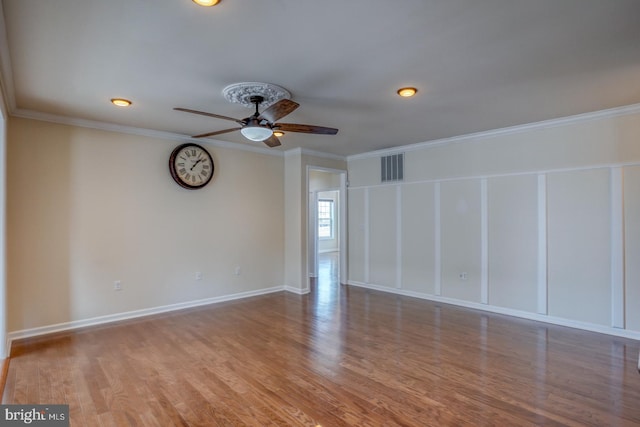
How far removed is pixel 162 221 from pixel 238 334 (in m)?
2.00

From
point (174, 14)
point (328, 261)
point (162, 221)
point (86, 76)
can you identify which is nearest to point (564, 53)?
point (174, 14)

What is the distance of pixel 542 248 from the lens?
13.8 ft

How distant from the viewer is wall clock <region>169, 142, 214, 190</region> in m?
4.77

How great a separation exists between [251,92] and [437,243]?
3.66 metres

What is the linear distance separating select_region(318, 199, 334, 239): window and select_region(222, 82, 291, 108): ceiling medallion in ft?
27.7

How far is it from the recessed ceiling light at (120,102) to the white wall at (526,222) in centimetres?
405

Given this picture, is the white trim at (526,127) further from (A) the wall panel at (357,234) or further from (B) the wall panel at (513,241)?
(A) the wall panel at (357,234)

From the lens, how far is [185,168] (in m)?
4.87

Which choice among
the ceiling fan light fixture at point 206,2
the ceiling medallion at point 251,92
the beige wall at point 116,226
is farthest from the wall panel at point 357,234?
the ceiling fan light fixture at point 206,2

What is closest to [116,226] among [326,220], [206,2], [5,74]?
[5,74]

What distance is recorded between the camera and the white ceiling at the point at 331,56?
1.95 m

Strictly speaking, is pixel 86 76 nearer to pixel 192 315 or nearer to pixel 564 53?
pixel 192 315

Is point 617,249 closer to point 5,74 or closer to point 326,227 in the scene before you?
point 5,74

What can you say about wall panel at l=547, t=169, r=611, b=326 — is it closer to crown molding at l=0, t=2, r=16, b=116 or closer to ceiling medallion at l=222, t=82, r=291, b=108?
ceiling medallion at l=222, t=82, r=291, b=108
